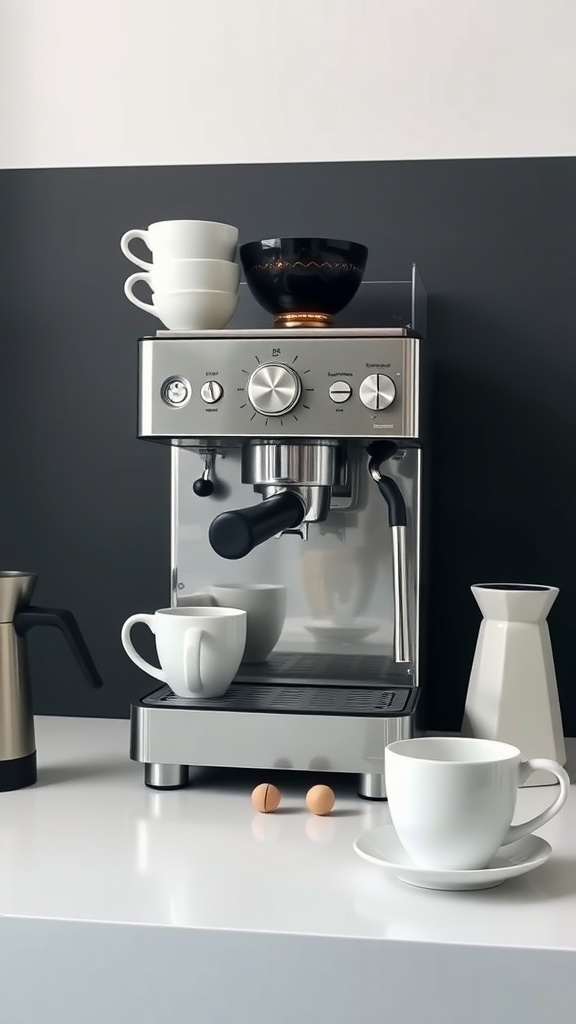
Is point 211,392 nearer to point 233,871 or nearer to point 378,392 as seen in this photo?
point 378,392

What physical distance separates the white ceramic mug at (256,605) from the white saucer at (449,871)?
1.09 ft

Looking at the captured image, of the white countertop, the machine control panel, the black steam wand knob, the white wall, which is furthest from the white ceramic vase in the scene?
the white wall

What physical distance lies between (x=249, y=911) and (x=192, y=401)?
46 centimetres

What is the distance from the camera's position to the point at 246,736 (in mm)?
938

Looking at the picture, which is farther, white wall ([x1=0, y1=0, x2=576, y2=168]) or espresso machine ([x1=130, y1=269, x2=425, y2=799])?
white wall ([x1=0, y1=0, x2=576, y2=168])

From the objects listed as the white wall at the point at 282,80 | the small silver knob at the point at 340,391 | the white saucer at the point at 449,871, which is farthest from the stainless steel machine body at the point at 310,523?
the white wall at the point at 282,80

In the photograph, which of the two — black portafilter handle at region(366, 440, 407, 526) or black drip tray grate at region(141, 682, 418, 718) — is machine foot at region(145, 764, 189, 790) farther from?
black portafilter handle at region(366, 440, 407, 526)

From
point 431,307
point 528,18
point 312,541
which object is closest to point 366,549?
point 312,541

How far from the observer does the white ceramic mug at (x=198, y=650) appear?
97 cm

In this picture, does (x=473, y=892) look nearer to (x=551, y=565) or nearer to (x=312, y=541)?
(x=312, y=541)

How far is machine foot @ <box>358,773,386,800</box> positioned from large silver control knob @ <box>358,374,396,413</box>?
0.30m

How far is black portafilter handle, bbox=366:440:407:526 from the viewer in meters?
0.96

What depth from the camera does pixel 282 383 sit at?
0.96 m

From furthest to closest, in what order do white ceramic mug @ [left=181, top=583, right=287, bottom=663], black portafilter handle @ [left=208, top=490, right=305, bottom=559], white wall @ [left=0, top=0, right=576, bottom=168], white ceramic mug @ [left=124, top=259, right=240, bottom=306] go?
white wall @ [left=0, top=0, right=576, bottom=168]
white ceramic mug @ [left=181, top=583, right=287, bottom=663]
white ceramic mug @ [left=124, top=259, right=240, bottom=306]
black portafilter handle @ [left=208, top=490, right=305, bottom=559]
